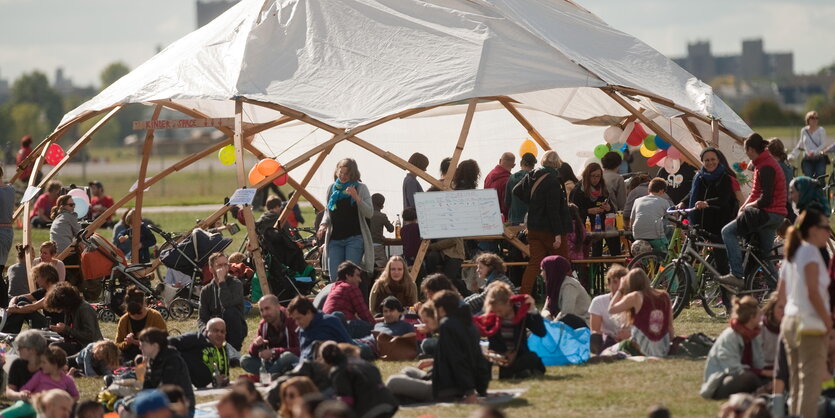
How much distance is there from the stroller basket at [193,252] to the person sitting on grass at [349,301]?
11.1ft

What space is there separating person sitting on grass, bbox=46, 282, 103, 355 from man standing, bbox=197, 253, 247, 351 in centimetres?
103

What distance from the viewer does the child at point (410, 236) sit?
630 inches

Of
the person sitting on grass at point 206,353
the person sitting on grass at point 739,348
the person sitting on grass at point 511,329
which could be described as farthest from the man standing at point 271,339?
the person sitting on grass at point 739,348

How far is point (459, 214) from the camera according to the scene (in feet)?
51.9

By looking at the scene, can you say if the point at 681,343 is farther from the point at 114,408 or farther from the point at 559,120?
the point at 559,120

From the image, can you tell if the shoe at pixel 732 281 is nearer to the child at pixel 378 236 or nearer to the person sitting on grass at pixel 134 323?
the child at pixel 378 236

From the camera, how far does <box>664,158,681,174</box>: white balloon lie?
61.7ft

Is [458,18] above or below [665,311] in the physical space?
above

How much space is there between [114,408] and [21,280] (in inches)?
225

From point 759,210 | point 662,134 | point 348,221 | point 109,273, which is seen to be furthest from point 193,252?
point 759,210

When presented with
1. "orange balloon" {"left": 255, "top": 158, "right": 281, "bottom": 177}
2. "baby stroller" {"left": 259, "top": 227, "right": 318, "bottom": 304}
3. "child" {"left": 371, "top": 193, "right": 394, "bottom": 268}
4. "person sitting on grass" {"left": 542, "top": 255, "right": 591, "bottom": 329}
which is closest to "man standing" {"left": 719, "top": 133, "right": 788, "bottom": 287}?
"person sitting on grass" {"left": 542, "top": 255, "right": 591, "bottom": 329}

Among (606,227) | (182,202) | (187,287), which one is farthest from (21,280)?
(182,202)

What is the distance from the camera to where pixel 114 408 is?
34.8 feet

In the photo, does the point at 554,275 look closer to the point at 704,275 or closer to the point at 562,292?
the point at 562,292
